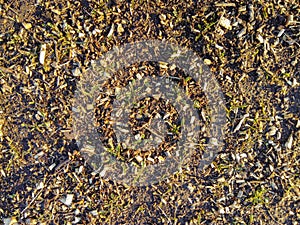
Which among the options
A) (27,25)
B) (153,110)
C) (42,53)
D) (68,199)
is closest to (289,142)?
(153,110)

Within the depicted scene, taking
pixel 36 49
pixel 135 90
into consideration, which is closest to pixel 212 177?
pixel 135 90

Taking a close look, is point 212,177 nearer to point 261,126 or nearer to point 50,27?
point 261,126

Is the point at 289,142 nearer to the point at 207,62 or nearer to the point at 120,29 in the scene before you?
the point at 207,62

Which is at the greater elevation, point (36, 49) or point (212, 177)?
point (36, 49)

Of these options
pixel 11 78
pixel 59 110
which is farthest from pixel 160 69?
pixel 11 78

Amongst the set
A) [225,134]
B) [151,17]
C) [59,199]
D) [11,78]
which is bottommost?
[59,199]

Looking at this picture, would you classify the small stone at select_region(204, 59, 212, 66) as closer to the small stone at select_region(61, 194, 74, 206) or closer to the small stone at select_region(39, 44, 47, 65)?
the small stone at select_region(39, 44, 47, 65)

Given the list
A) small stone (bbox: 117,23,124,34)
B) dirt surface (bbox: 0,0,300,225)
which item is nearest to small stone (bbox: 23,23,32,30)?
dirt surface (bbox: 0,0,300,225)

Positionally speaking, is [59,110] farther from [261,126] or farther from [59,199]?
[261,126]
